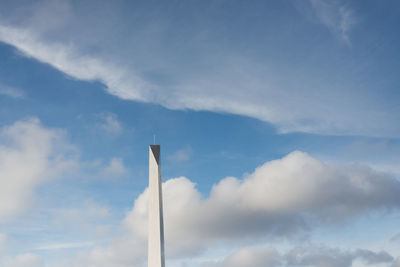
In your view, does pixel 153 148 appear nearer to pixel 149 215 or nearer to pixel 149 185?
pixel 149 185

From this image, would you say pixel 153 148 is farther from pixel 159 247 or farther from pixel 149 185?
pixel 159 247

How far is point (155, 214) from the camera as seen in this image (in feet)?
374

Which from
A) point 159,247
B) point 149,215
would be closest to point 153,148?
point 149,215

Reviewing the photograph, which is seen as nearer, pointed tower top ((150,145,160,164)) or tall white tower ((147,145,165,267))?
tall white tower ((147,145,165,267))

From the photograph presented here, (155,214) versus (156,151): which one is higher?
(156,151)

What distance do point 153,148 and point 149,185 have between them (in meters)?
10.8

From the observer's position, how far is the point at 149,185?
387 feet

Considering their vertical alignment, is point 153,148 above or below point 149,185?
above

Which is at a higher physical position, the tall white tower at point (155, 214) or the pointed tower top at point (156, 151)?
the pointed tower top at point (156, 151)

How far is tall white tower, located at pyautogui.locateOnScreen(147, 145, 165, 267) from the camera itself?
111 m

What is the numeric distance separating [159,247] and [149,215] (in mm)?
9372

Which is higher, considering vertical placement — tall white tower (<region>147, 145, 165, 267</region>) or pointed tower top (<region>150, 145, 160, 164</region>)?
pointed tower top (<region>150, 145, 160, 164</region>)

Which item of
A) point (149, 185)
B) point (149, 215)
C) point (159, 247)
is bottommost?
point (159, 247)

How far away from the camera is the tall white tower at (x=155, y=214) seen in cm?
11094
